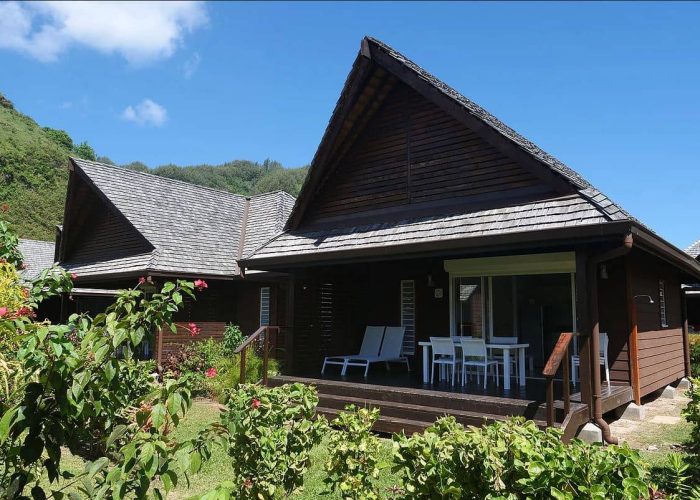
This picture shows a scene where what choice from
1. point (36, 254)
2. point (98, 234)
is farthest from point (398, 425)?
point (36, 254)

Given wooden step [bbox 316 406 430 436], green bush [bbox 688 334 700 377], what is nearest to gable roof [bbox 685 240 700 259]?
green bush [bbox 688 334 700 377]

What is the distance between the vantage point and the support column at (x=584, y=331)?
7297mm

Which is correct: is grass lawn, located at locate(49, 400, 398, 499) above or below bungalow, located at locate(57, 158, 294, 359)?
below

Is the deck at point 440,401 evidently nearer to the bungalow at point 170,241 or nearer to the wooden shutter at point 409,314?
the wooden shutter at point 409,314

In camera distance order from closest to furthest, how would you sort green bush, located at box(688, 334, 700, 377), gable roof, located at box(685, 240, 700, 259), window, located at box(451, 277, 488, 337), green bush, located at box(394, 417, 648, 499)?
green bush, located at box(394, 417, 648, 499)
window, located at box(451, 277, 488, 337)
green bush, located at box(688, 334, 700, 377)
gable roof, located at box(685, 240, 700, 259)

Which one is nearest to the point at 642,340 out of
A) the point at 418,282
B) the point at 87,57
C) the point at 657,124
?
the point at 418,282

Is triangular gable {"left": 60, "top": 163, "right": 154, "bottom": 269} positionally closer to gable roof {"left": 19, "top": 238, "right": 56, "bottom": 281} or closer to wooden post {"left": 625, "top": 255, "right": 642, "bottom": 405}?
gable roof {"left": 19, "top": 238, "right": 56, "bottom": 281}

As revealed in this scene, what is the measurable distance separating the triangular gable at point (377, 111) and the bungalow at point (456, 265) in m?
0.03

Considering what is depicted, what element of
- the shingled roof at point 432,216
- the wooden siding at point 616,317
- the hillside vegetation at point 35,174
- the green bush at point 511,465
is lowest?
the green bush at point 511,465

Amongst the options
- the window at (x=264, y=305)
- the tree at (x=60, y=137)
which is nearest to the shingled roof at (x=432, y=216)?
the window at (x=264, y=305)

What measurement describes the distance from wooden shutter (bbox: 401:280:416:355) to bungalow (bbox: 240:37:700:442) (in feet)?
0.10

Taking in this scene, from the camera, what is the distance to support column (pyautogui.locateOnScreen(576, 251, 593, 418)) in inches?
287

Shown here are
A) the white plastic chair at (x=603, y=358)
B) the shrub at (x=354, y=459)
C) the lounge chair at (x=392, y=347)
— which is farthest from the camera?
the lounge chair at (x=392, y=347)

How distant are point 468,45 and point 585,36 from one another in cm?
217
